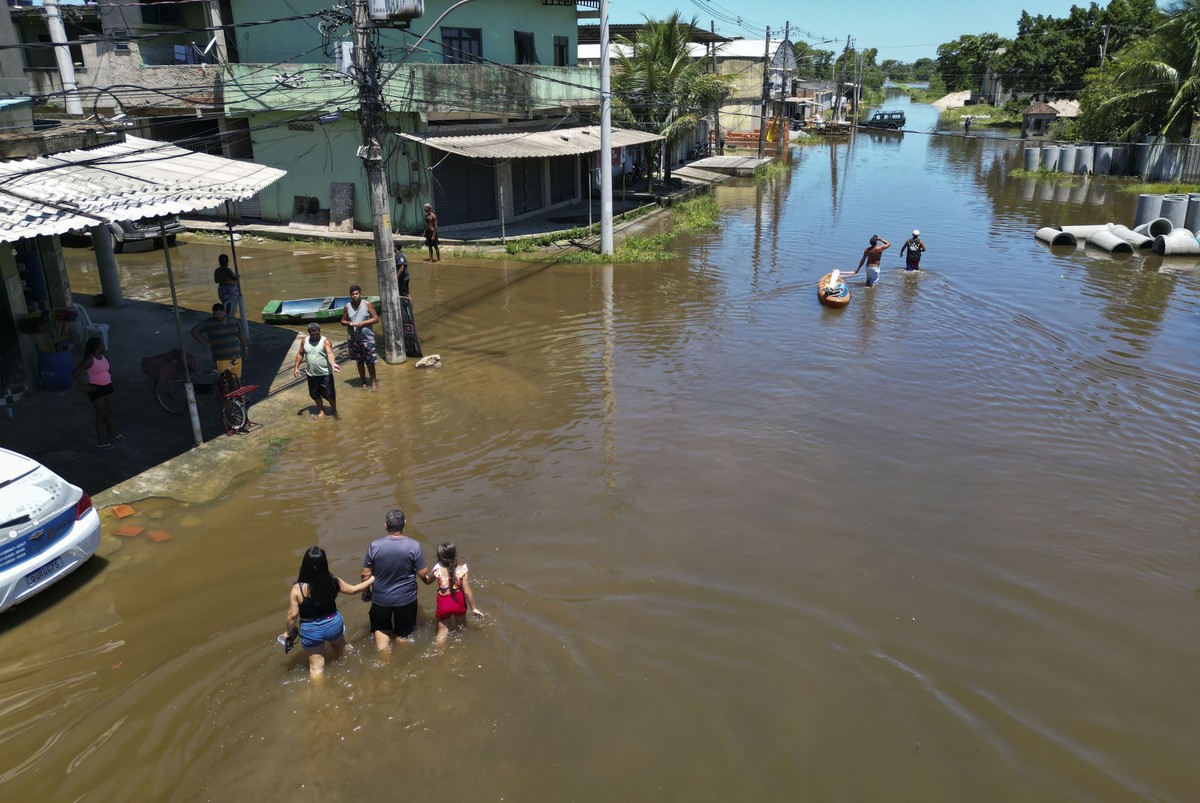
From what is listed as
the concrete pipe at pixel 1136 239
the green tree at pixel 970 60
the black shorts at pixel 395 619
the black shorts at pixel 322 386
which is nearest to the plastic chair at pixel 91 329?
the black shorts at pixel 322 386

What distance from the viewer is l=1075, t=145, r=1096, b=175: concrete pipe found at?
42.7 meters

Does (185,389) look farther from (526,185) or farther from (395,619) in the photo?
(526,185)

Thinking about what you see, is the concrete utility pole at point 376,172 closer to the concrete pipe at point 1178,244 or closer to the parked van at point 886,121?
the concrete pipe at point 1178,244

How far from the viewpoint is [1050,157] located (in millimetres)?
44625

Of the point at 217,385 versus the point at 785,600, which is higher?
the point at 217,385

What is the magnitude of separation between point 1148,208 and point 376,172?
27401 millimetres

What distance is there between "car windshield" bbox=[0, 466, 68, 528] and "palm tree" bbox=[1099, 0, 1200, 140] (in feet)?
151

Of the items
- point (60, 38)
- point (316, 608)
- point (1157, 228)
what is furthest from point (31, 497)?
point (1157, 228)

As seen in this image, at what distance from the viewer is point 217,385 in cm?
1129

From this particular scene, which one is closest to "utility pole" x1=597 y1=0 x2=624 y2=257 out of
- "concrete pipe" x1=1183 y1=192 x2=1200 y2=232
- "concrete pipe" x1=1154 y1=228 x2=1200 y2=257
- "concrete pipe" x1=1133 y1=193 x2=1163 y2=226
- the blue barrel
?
the blue barrel

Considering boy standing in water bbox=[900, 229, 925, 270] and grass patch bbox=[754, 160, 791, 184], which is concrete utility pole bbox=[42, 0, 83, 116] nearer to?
boy standing in water bbox=[900, 229, 925, 270]

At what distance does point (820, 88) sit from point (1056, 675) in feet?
324

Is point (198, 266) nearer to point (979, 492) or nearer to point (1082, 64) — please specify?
point (979, 492)

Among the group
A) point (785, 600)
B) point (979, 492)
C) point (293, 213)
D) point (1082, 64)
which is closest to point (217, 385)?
point (785, 600)
